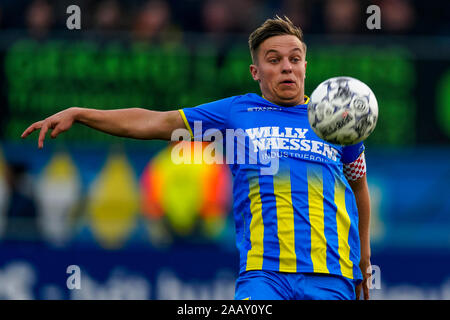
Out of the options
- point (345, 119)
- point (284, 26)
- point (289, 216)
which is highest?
point (284, 26)

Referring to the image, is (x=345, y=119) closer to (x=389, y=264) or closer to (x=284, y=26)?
(x=284, y=26)

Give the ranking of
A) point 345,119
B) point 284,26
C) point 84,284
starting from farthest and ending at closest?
point 84,284
point 284,26
point 345,119

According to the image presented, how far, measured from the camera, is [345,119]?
17.1 ft

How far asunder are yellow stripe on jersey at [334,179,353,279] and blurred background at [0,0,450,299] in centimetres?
568

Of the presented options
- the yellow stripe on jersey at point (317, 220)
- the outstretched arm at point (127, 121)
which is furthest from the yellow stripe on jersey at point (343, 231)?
the outstretched arm at point (127, 121)

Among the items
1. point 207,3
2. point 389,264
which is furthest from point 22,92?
point 389,264

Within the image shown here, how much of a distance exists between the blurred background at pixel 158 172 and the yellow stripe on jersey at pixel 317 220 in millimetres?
5758

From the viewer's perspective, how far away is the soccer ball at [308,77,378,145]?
5.21m

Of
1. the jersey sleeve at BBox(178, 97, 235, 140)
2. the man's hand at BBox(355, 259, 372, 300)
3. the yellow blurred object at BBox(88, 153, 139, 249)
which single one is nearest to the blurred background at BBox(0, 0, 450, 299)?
the yellow blurred object at BBox(88, 153, 139, 249)

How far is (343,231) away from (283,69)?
3.77ft

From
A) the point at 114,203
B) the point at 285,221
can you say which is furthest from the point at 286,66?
the point at 114,203

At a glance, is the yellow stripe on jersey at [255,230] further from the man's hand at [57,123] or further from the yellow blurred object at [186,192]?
the yellow blurred object at [186,192]

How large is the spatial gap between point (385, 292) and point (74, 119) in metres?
6.80

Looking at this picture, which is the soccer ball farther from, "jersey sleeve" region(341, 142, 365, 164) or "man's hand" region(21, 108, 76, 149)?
"man's hand" region(21, 108, 76, 149)
